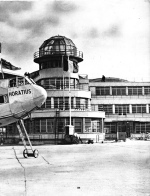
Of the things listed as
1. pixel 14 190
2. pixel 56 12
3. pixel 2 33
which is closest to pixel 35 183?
pixel 14 190

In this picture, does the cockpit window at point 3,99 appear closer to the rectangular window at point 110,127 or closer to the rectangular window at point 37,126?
the rectangular window at point 37,126

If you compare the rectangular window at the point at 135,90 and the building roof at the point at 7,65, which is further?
the rectangular window at the point at 135,90

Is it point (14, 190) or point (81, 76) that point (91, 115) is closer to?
point (81, 76)

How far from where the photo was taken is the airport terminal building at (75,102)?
4888cm

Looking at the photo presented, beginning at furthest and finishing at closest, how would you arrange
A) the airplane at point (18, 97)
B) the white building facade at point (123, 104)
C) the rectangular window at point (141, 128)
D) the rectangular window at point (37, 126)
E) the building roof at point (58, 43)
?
the rectangular window at point (141, 128) → the white building facade at point (123, 104) → the building roof at point (58, 43) → the rectangular window at point (37, 126) → the airplane at point (18, 97)

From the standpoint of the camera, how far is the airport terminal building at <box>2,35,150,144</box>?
1924 inches

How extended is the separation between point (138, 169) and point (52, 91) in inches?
1581

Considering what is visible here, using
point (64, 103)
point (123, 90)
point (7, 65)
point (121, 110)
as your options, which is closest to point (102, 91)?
point (123, 90)

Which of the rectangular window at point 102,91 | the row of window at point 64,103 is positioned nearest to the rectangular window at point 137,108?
the rectangular window at point 102,91

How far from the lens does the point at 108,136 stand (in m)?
65.6

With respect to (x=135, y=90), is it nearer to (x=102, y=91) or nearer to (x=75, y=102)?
(x=102, y=91)

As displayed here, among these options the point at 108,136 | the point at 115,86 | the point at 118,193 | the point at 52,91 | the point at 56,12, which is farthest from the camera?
the point at 115,86

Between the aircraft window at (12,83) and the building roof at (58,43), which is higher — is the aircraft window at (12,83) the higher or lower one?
the lower one

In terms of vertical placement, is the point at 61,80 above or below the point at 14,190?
above
